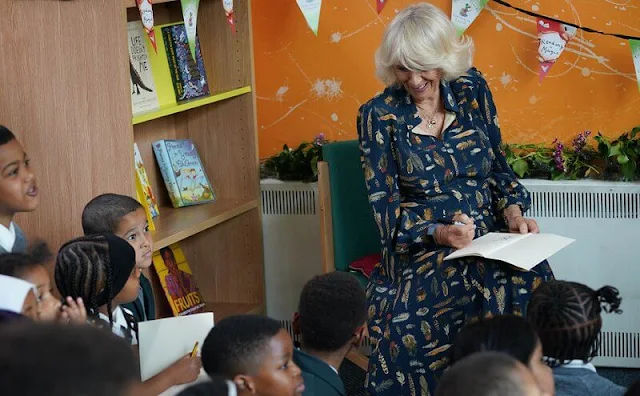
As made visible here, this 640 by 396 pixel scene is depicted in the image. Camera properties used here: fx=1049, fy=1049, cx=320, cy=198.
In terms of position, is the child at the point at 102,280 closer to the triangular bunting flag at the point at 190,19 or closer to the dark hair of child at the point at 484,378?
the dark hair of child at the point at 484,378

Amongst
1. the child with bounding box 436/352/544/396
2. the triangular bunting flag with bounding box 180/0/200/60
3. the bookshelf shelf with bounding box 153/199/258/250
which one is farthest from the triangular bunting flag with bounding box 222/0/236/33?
the child with bounding box 436/352/544/396

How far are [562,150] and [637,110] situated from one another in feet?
0.99

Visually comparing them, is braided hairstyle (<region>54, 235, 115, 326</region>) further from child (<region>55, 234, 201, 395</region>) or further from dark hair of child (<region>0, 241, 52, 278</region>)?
dark hair of child (<region>0, 241, 52, 278</region>)

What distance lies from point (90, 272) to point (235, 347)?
508 mm

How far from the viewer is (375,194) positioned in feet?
10.3

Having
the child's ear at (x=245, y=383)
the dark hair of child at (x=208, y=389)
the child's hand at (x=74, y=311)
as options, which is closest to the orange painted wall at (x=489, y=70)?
the child's hand at (x=74, y=311)

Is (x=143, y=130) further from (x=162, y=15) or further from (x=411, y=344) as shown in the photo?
(x=411, y=344)

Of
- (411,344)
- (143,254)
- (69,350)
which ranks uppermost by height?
(69,350)

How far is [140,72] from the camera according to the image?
3.46 m

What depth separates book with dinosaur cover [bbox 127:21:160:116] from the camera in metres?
3.41

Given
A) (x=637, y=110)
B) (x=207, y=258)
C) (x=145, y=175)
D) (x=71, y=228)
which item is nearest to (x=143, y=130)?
(x=145, y=175)

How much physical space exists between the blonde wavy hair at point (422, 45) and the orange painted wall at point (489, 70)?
61 centimetres

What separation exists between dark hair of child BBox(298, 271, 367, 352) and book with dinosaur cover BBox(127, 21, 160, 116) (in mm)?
1276

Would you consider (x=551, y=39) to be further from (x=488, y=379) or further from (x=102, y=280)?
(x=488, y=379)
